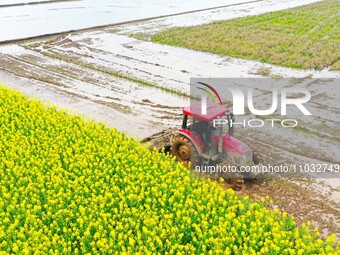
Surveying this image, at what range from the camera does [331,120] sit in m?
14.9

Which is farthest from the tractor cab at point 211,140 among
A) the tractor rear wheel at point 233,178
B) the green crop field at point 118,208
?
the green crop field at point 118,208

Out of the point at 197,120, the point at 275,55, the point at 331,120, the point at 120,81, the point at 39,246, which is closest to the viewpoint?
the point at 39,246

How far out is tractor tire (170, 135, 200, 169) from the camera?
1084cm

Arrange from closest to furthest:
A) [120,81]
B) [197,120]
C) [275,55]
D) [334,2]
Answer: [197,120] < [120,81] < [275,55] < [334,2]

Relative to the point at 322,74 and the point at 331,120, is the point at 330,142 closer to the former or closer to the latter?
the point at 331,120

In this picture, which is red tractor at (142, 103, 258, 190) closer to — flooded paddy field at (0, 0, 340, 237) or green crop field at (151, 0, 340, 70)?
flooded paddy field at (0, 0, 340, 237)

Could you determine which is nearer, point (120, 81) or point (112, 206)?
point (112, 206)

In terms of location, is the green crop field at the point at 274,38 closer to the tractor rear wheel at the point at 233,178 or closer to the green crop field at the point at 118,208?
the tractor rear wheel at the point at 233,178

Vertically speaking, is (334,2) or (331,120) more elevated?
(334,2)

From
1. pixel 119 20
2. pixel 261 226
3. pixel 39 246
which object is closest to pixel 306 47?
pixel 119 20

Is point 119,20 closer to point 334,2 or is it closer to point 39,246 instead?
point 334,2

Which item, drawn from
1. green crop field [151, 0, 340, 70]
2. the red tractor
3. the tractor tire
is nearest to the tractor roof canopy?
the red tractor

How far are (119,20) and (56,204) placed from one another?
2638cm

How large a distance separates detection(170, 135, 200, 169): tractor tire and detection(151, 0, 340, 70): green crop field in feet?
38.8
